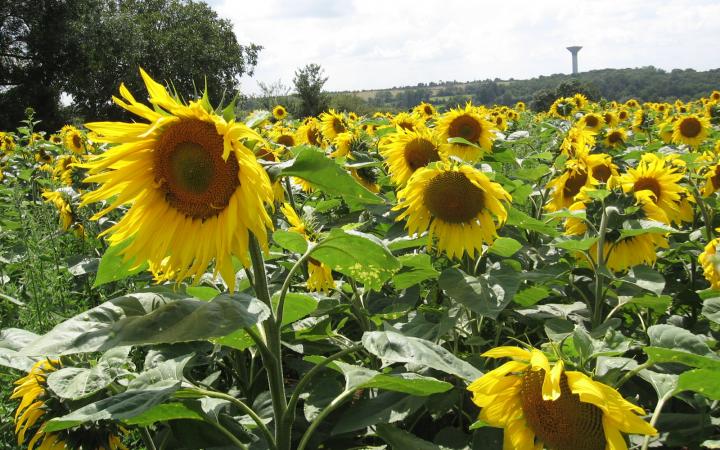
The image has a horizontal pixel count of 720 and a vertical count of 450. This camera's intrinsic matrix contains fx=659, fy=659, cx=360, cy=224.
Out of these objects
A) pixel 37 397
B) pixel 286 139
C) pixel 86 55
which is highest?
pixel 86 55

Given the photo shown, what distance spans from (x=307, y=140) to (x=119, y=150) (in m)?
4.78

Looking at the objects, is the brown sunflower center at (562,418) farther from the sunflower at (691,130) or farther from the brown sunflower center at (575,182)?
the sunflower at (691,130)

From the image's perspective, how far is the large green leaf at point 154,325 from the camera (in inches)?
47.4

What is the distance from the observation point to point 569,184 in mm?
3482

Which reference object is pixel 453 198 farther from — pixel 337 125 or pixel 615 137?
pixel 615 137

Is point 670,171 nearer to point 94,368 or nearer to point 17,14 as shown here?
point 94,368

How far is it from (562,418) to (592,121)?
6.64m

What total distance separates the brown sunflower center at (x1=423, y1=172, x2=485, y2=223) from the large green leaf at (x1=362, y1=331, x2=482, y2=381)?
115cm

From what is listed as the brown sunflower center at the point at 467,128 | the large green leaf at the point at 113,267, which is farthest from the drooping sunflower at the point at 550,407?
the brown sunflower center at the point at 467,128

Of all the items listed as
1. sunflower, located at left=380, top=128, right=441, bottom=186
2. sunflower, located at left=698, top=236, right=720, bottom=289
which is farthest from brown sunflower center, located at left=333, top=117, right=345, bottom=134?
sunflower, located at left=698, top=236, right=720, bottom=289

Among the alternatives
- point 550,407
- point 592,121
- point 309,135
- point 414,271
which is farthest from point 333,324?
point 592,121

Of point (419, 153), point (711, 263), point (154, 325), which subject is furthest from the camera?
point (419, 153)

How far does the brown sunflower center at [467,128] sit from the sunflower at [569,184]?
0.87 m

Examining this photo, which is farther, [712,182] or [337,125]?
[337,125]
